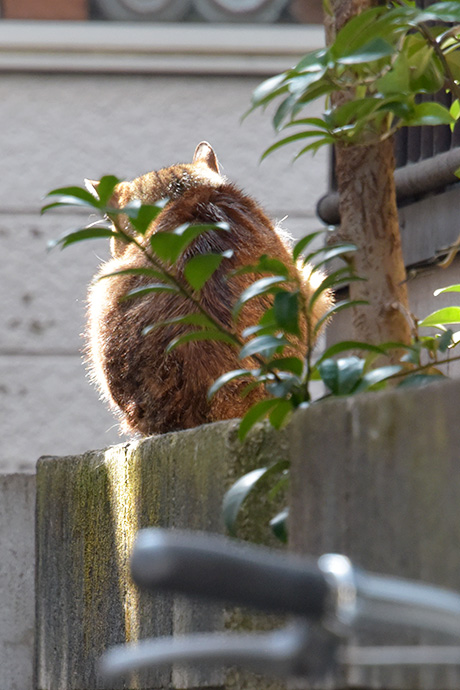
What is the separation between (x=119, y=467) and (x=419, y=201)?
1.27m

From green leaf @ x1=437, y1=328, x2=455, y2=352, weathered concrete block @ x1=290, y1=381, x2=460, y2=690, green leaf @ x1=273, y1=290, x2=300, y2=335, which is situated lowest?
weathered concrete block @ x1=290, y1=381, x2=460, y2=690

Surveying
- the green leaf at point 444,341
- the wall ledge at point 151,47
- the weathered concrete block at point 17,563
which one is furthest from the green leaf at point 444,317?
the wall ledge at point 151,47

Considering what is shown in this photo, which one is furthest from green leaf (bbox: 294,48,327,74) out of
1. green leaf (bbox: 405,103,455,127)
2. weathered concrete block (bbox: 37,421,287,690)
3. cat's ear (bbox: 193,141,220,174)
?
cat's ear (bbox: 193,141,220,174)

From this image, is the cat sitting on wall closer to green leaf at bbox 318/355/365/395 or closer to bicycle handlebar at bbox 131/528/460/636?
green leaf at bbox 318/355/365/395

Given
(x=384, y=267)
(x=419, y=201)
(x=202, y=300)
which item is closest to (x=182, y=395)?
(x=202, y=300)

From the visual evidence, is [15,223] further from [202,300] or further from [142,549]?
[142,549]

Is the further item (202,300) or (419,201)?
(419,201)

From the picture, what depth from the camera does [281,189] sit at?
5.15 metres

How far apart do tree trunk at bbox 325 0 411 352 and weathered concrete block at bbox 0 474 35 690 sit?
1.95 meters

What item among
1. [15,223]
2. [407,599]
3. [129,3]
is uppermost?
[129,3]

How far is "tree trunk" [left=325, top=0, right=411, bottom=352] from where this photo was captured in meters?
Result: 1.56

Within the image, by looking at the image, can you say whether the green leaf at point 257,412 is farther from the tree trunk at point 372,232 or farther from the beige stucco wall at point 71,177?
the beige stucco wall at point 71,177

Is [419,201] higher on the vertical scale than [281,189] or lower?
lower

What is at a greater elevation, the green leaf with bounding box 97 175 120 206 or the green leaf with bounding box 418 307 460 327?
the green leaf with bounding box 97 175 120 206
